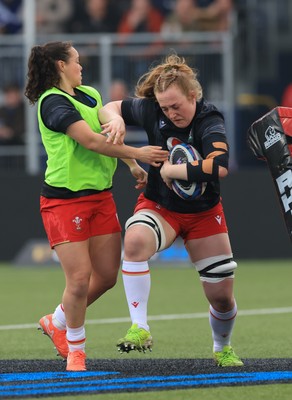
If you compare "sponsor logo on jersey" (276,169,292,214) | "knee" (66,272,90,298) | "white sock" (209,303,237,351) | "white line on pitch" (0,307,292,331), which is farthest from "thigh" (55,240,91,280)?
"white line on pitch" (0,307,292,331)

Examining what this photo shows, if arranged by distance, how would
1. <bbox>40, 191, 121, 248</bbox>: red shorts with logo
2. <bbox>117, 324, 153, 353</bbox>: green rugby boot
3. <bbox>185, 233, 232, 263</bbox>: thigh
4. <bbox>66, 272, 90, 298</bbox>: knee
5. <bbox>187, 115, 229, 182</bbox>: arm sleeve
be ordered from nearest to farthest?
<bbox>117, 324, 153, 353</bbox>: green rugby boot < <bbox>187, 115, 229, 182</bbox>: arm sleeve < <bbox>66, 272, 90, 298</bbox>: knee < <bbox>40, 191, 121, 248</bbox>: red shorts with logo < <bbox>185, 233, 232, 263</bbox>: thigh

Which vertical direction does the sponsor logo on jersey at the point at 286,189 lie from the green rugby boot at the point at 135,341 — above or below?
above

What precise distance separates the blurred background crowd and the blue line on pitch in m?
9.13

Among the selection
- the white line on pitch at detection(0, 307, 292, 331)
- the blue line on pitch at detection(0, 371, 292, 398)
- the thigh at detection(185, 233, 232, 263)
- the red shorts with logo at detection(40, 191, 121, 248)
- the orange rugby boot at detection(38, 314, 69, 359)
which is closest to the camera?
the blue line on pitch at detection(0, 371, 292, 398)

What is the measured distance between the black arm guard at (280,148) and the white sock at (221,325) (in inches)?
28.4

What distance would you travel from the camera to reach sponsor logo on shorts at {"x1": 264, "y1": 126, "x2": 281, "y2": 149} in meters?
7.23

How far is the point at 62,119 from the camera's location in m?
7.09

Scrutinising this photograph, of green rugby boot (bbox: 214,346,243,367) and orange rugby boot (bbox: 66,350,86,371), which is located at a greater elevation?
orange rugby boot (bbox: 66,350,86,371)

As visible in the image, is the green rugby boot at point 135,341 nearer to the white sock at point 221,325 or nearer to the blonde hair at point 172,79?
the white sock at point 221,325

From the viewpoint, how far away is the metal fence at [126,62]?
15922 millimetres

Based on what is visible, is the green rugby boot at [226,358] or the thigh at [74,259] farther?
the green rugby boot at [226,358]

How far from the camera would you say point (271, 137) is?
725cm

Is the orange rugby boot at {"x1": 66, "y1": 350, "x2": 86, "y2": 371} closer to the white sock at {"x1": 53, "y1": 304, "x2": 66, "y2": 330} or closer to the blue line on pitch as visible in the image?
the blue line on pitch

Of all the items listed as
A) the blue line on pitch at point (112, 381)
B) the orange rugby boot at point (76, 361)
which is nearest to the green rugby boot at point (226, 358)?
the blue line on pitch at point (112, 381)
